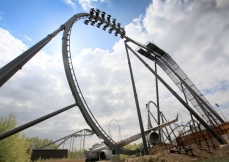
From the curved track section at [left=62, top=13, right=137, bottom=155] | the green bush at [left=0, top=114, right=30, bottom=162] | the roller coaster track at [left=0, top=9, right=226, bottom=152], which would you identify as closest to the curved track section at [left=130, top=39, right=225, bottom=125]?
the roller coaster track at [left=0, top=9, right=226, bottom=152]

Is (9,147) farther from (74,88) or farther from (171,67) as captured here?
(171,67)

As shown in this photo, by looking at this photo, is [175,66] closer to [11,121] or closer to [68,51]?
[68,51]

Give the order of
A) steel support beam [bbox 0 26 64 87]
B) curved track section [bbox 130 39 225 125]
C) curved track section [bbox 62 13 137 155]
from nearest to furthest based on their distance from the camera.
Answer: steel support beam [bbox 0 26 64 87] → curved track section [bbox 62 13 137 155] → curved track section [bbox 130 39 225 125]

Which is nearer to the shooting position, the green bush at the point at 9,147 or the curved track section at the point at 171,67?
the green bush at the point at 9,147

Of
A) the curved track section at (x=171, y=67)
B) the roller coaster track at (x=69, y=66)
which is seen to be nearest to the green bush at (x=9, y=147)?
the roller coaster track at (x=69, y=66)

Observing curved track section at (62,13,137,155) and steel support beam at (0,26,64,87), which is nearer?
steel support beam at (0,26,64,87)

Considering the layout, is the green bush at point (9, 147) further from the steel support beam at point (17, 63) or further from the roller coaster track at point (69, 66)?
the steel support beam at point (17, 63)

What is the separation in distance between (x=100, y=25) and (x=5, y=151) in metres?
17.5

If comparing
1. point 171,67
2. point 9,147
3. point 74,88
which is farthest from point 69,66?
point 171,67

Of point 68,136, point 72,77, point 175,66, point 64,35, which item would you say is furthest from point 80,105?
point 68,136

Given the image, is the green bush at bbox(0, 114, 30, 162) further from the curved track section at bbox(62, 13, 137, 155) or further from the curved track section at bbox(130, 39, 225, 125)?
the curved track section at bbox(130, 39, 225, 125)

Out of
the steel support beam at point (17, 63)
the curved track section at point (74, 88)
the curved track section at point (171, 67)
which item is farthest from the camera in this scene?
the curved track section at point (171, 67)

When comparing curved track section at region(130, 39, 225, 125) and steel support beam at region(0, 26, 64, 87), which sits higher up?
curved track section at region(130, 39, 225, 125)

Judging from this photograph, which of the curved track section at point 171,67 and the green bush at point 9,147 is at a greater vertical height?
the curved track section at point 171,67
